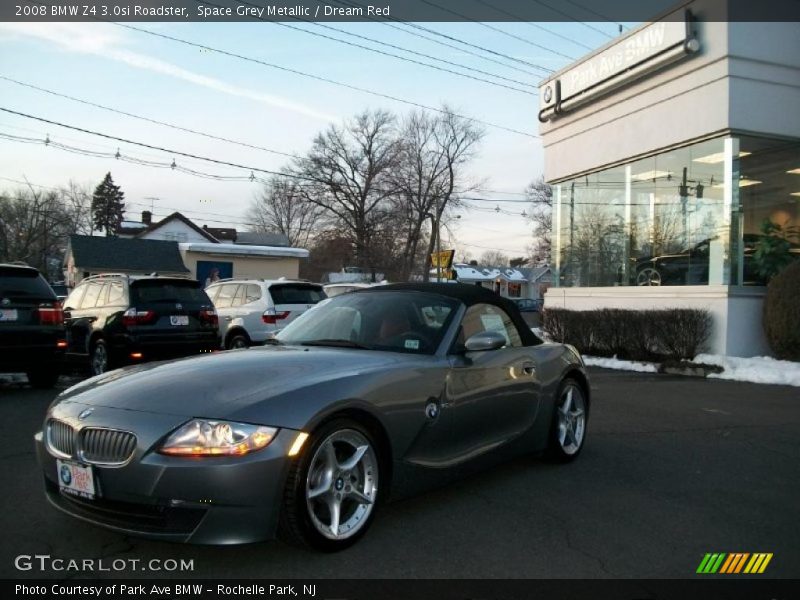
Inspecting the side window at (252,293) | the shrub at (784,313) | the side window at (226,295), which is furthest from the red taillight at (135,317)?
the shrub at (784,313)

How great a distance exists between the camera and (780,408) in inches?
320

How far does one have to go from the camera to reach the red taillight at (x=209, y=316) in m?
10.7

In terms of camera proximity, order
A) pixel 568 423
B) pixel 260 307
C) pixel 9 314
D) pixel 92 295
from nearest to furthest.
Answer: pixel 568 423
pixel 9 314
pixel 92 295
pixel 260 307

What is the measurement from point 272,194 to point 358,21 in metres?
58.9

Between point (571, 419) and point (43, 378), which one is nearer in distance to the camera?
point (571, 419)

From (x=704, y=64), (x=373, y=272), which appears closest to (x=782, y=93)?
(x=704, y=64)

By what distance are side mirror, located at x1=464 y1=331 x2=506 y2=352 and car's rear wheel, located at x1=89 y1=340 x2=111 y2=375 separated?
7.64 m

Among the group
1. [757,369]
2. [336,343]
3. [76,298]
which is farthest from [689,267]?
[76,298]

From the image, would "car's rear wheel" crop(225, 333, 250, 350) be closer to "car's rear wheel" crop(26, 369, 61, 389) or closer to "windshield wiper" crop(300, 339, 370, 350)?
"car's rear wheel" crop(26, 369, 61, 389)

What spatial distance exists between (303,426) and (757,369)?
9867 mm

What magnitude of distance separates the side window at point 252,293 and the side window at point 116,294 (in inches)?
106

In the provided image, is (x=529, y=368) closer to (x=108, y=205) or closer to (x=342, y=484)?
(x=342, y=484)

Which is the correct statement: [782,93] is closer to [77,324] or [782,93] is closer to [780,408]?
[780,408]

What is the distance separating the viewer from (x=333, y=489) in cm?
339
